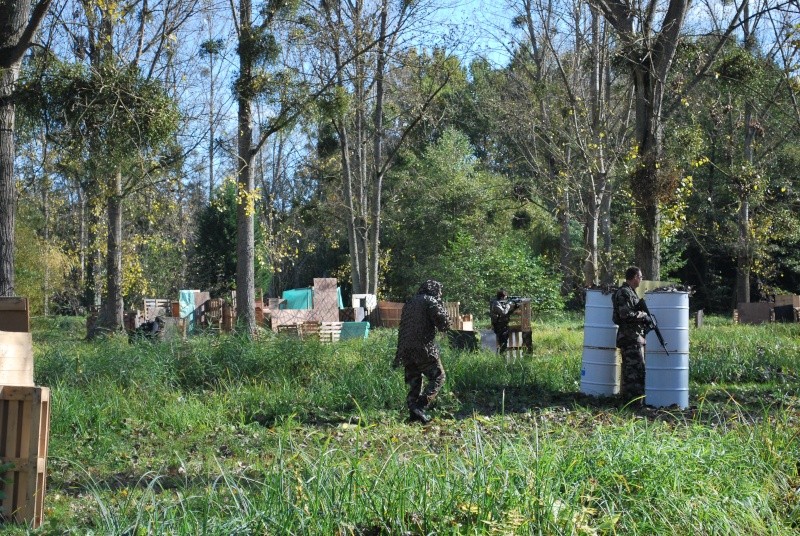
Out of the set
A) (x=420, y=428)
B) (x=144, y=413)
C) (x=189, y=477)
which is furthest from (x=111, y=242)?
(x=189, y=477)

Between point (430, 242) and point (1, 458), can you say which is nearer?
point (1, 458)

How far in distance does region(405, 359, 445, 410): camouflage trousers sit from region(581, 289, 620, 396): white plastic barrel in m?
2.38

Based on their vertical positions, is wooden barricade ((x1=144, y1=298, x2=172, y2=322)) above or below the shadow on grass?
above

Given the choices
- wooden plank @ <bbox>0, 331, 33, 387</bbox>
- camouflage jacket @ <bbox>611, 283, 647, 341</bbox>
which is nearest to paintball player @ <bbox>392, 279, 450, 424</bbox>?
camouflage jacket @ <bbox>611, 283, 647, 341</bbox>

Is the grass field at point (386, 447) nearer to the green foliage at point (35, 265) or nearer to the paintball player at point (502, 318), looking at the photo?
the paintball player at point (502, 318)

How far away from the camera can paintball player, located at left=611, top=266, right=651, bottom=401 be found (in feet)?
36.7

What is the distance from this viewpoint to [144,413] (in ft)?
34.1

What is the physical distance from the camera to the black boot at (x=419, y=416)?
1039 cm

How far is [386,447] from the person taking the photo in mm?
6676

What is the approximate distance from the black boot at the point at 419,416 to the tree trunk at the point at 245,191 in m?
6.97

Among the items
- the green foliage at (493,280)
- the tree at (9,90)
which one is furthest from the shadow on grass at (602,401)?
the green foliage at (493,280)

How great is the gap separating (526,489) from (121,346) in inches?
385

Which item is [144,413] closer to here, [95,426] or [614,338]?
[95,426]

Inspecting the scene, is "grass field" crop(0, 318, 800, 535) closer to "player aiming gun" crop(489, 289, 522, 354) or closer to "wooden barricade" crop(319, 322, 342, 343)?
"player aiming gun" crop(489, 289, 522, 354)
